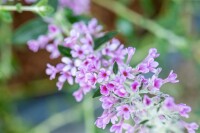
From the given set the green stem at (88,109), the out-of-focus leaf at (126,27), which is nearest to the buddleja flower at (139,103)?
the green stem at (88,109)

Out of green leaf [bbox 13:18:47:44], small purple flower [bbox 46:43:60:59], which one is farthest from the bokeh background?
small purple flower [bbox 46:43:60:59]

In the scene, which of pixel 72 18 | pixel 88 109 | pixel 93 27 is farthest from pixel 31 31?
pixel 88 109

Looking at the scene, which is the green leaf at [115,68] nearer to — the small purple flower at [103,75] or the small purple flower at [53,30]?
the small purple flower at [103,75]

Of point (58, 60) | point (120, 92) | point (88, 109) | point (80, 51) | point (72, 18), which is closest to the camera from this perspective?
point (120, 92)

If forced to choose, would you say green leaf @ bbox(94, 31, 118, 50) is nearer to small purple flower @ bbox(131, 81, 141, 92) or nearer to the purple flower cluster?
the purple flower cluster

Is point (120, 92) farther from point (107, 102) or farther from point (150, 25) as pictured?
point (150, 25)

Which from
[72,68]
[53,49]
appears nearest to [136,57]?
[53,49]

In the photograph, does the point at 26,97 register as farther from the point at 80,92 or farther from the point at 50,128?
the point at 80,92

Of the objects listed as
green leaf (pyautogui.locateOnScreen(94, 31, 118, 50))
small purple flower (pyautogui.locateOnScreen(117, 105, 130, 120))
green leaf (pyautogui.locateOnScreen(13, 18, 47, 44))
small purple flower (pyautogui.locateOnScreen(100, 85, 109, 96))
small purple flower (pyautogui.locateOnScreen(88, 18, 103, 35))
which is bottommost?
small purple flower (pyautogui.locateOnScreen(117, 105, 130, 120))
